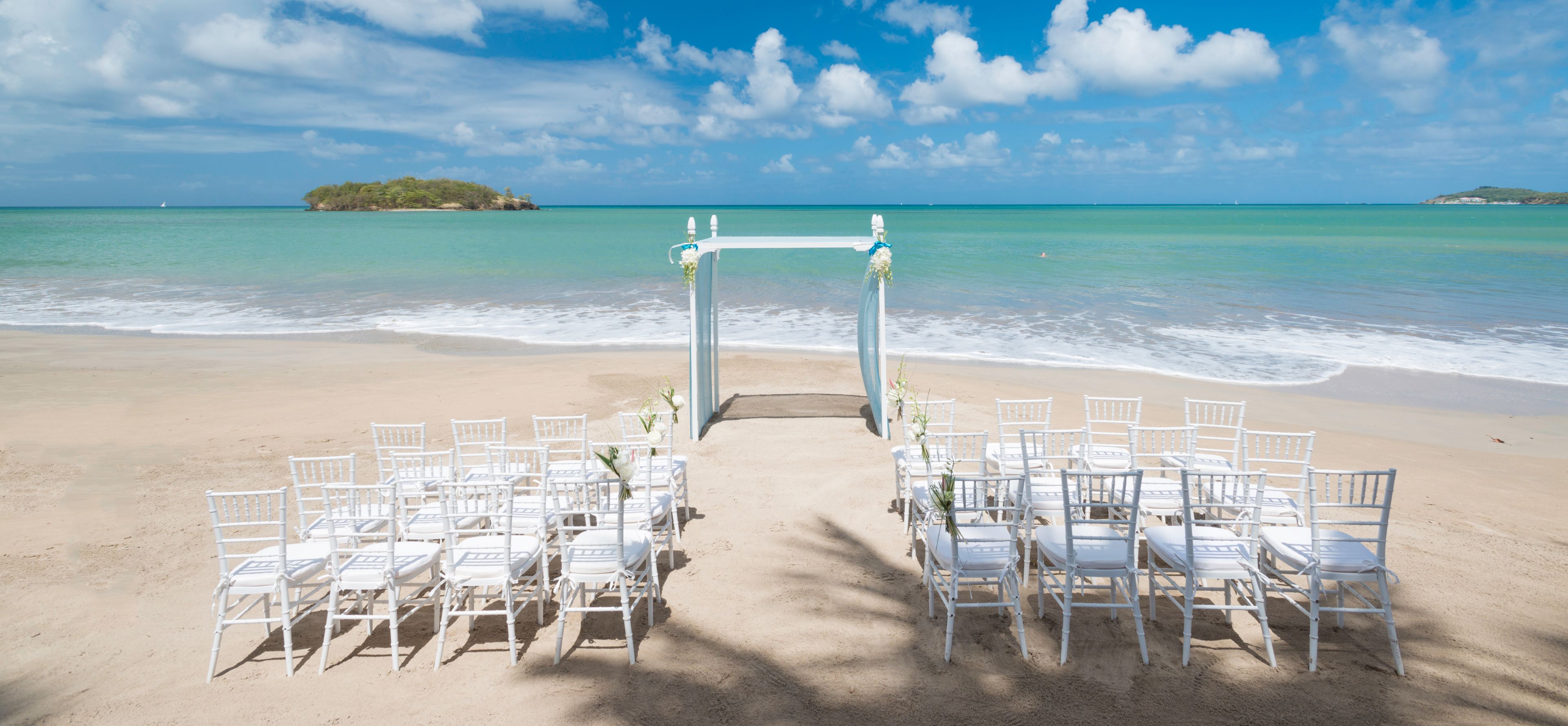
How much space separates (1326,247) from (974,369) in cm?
4052

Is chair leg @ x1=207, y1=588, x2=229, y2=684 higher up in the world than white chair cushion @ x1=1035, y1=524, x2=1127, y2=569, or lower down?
lower down

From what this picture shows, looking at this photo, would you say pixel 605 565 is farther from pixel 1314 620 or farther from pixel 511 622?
pixel 1314 620

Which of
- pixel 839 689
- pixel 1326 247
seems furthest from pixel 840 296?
pixel 1326 247

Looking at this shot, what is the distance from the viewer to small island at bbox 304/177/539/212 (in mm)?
118688

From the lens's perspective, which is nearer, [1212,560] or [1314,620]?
[1314,620]

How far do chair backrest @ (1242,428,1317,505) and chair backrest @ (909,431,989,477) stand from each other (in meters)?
1.78

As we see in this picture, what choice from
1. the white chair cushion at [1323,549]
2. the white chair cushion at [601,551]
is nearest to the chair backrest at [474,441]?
the white chair cushion at [601,551]

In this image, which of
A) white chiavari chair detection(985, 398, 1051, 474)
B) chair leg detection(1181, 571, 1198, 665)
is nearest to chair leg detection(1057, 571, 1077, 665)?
chair leg detection(1181, 571, 1198, 665)

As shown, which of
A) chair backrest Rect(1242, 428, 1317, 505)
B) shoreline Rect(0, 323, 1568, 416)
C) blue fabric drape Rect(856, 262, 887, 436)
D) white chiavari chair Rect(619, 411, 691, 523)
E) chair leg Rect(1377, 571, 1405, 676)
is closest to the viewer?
chair leg Rect(1377, 571, 1405, 676)

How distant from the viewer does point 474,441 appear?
679 cm

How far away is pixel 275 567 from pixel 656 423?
2500 mm

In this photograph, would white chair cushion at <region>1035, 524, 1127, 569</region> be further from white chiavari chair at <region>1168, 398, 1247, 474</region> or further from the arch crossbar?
the arch crossbar

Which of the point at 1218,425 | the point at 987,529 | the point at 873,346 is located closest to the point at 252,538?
the point at 987,529

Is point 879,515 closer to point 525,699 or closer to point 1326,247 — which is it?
point 525,699
